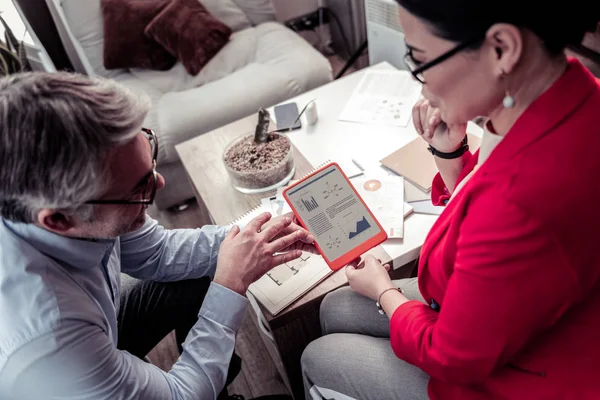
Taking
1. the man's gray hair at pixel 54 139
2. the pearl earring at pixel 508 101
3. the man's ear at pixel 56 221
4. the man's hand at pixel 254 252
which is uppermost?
the pearl earring at pixel 508 101

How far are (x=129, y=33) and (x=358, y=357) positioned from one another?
206cm

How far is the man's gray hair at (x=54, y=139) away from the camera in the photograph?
73cm

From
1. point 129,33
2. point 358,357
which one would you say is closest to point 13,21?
point 129,33

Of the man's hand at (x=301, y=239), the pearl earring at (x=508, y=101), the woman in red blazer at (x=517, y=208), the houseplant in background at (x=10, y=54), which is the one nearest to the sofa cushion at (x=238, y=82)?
the houseplant in background at (x=10, y=54)

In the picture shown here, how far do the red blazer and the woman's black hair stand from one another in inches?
3.1

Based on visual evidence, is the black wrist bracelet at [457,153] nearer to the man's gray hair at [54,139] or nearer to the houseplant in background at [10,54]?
the man's gray hair at [54,139]

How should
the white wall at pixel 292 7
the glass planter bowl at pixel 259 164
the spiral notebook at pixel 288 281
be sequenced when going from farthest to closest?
the white wall at pixel 292 7, the glass planter bowl at pixel 259 164, the spiral notebook at pixel 288 281

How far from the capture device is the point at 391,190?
1.26 m

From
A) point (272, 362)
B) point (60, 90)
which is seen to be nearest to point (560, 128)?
point (60, 90)

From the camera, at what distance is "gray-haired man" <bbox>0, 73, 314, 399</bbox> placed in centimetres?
74

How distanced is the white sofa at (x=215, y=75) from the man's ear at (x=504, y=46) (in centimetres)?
161

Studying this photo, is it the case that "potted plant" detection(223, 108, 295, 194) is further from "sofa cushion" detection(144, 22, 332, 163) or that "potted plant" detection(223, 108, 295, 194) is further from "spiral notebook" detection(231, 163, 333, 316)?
"sofa cushion" detection(144, 22, 332, 163)

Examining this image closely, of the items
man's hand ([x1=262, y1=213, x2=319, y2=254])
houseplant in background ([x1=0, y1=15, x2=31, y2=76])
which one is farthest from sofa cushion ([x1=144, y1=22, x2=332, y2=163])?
man's hand ([x1=262, y1=213, x2=319, y2=254])

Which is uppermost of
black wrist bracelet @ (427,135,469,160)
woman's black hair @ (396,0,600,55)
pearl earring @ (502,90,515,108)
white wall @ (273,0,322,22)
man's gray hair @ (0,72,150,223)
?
woman's black hair @ (396,0,600,55)
